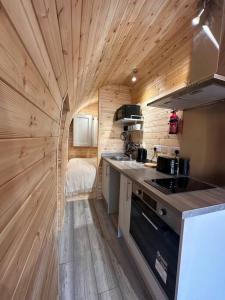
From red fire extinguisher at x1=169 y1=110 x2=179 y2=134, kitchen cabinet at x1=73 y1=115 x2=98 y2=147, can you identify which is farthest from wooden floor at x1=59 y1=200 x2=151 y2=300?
kitchen cabinet at x1=73 y1=115 x2=98 y2=147

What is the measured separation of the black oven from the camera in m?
0.93

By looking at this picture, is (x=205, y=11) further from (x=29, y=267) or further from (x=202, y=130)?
(x=29, y=267)

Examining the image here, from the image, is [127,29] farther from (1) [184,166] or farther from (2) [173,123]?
(1) [184,166]

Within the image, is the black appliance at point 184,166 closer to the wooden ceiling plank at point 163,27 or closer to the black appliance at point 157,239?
the black appliance at point 157,239

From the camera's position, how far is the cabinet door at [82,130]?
15.1 feet

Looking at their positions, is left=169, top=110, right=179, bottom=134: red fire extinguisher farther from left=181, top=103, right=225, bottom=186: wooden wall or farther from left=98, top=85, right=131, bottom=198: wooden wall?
left=98, top=85, right=131, bottom=198: wooden wall

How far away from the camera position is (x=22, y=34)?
1.39ft

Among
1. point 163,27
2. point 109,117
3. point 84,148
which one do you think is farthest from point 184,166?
point 84,148

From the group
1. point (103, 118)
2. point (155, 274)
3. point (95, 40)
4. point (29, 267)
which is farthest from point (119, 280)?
point (103, 118)

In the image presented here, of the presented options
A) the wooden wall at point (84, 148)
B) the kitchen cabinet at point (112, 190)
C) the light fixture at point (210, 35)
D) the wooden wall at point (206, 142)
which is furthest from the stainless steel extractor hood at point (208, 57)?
the wooden wall at point (84, 148)

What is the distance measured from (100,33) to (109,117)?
195 centimetres

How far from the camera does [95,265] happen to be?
1533 mm

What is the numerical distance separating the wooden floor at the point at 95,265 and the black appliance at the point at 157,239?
14.0 inches

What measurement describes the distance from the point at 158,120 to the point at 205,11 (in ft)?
3.97
